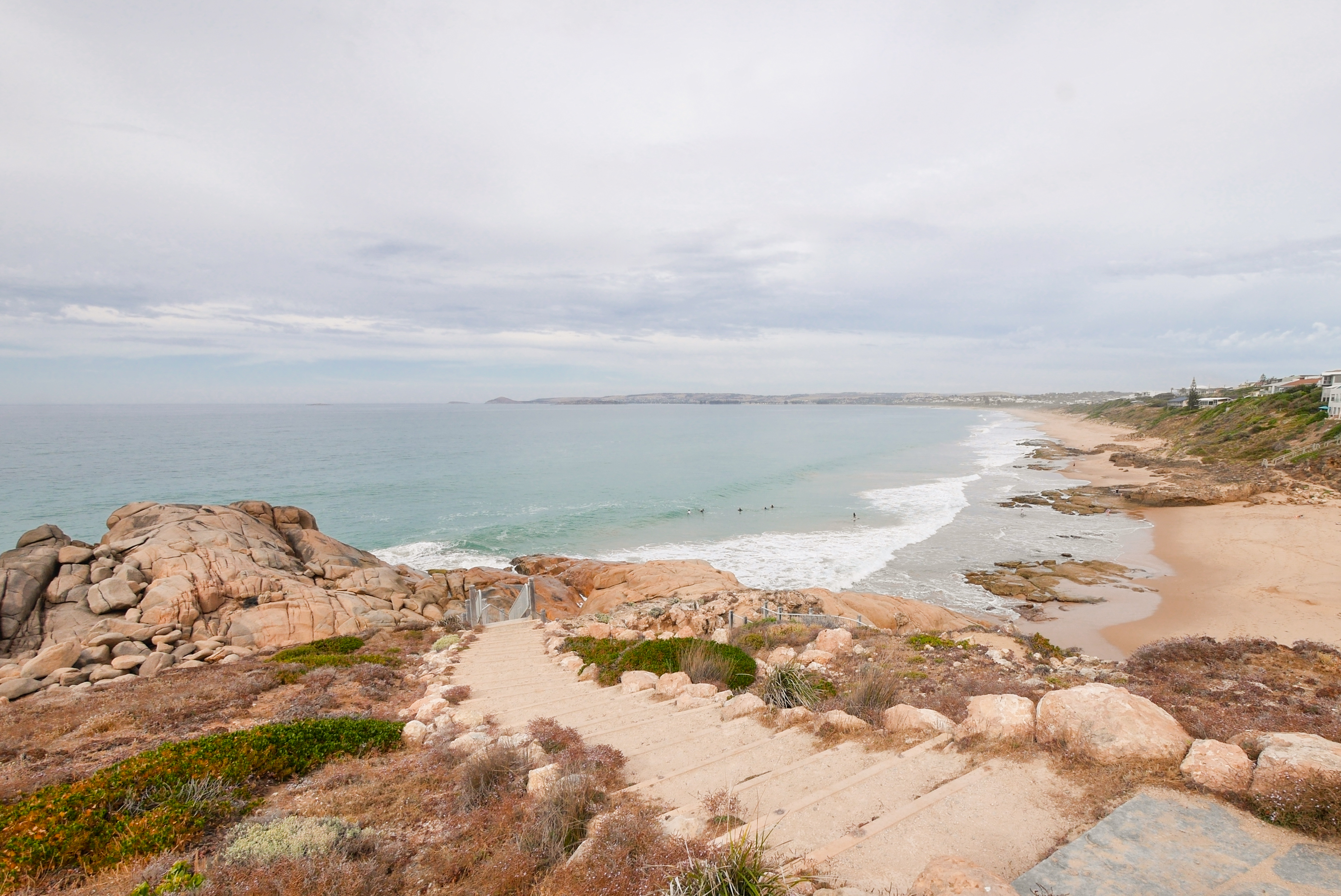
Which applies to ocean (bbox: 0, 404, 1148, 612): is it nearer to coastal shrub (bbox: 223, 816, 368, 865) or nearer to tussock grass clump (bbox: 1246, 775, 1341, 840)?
tussock grass clump (bbox: 1246, 775, 1341, 840)

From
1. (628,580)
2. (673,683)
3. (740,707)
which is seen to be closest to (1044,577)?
(628,580)

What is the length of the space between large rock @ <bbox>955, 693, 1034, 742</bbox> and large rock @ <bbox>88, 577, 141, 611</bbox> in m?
21.0

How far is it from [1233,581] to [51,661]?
3541cm

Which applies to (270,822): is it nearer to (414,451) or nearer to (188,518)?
(188,518)

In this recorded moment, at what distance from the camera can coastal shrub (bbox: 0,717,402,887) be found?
4.50 metres

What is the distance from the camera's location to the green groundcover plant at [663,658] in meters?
9.26

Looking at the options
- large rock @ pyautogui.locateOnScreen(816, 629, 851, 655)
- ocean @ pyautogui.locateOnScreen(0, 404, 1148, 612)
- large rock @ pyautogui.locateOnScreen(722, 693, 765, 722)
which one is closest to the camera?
large rock @ pyautogui.locateOnScreen(722, 693, 765, 722)

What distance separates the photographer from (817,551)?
28859mm

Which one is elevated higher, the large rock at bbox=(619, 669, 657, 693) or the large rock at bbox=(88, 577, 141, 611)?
the large rock at bbox=(619, 669, 657, 693)

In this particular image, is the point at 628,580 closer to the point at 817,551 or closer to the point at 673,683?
the point at 817,551

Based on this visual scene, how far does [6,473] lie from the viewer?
50719 millimetres

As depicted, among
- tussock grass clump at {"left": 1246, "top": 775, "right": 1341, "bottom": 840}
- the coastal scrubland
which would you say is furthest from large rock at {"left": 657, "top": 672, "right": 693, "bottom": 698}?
the coastal scrubland

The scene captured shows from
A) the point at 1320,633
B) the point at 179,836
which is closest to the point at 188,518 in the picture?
the point at 179,836

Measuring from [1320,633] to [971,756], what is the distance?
18623mm
